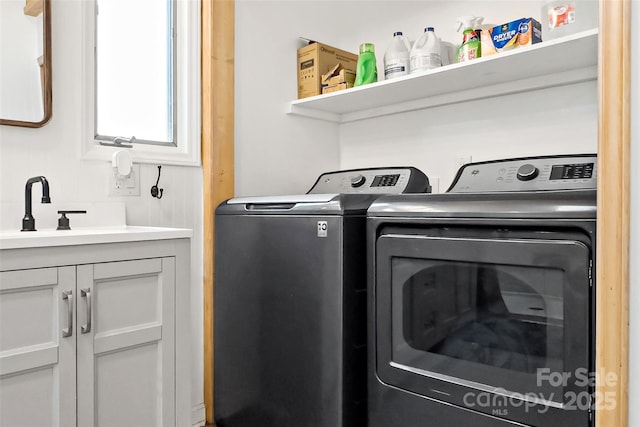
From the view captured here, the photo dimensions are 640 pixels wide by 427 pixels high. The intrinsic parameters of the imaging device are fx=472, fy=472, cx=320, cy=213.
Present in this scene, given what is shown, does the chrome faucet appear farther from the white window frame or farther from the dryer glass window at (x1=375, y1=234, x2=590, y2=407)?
the dryer glass window at (x1=375, y1=234, x2=590, y2=407)

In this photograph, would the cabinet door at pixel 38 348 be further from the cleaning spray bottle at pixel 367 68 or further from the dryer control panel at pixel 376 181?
the cleaning spray bottle at pixel 367 68

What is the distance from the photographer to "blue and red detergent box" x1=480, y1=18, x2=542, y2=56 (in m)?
1.60

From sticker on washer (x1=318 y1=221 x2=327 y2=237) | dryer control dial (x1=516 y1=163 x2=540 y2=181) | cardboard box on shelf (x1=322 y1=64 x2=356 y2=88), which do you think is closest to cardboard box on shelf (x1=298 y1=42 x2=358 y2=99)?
cardboard box on shelf (x1=322 y1=64 x2=356 y2=88)

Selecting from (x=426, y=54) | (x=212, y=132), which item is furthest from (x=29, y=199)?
(x=426, y=54)

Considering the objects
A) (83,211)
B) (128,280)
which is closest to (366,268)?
(128,280)

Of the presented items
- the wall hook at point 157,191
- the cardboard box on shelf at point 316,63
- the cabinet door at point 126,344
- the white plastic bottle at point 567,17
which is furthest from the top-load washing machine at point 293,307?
the white plastic bottle at point 567,17

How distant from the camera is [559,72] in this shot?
1793mm

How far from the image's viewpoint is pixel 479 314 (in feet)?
4.23

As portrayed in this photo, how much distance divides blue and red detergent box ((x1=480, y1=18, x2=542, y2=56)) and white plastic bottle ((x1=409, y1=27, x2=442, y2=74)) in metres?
0.20

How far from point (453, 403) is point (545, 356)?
0.28 meters

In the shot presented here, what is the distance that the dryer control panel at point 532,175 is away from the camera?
143 centimetres

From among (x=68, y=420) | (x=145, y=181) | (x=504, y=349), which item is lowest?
(x=68, y=420)

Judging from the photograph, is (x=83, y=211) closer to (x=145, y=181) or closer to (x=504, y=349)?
(x=145, y=181)

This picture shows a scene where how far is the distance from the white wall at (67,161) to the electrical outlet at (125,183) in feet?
0.06
